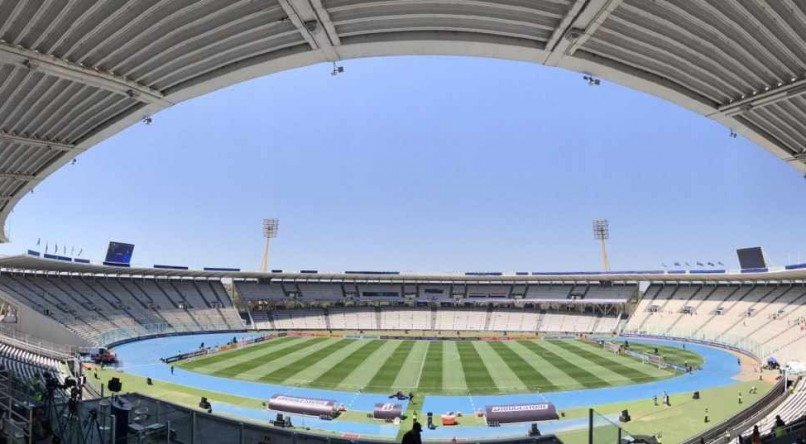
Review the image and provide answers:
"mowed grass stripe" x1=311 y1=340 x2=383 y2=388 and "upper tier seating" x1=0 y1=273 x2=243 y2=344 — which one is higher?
"upper tier seating" x1=0 y1=273 x2=243 y2=344

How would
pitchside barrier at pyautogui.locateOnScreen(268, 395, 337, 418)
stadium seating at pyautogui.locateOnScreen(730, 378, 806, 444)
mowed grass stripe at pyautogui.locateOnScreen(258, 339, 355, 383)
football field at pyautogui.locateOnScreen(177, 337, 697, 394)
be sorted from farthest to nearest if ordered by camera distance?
mowed grass stripe at pyautogui.locateOnScreen(258, 339, 355, 383)
football field at pyautogui.locateOnScreen(177, 337, 697, 394)
pitchside barrier at pyautogui.locateOnScreen(268, 395, 337, 418)
stadium seating at pyautogui.locateOnScreen(730, 378, 806, 444)

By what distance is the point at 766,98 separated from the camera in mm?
8805

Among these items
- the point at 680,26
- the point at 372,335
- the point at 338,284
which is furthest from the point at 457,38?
the point at 338,284

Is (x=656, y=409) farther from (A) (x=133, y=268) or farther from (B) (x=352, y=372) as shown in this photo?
(A) (x=133, y=268)

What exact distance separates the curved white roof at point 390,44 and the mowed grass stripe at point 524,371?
23430 millimetres

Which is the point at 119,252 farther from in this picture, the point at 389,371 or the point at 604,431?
the point at 604,431

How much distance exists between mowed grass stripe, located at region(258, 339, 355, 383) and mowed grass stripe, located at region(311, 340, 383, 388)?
224 centimetres

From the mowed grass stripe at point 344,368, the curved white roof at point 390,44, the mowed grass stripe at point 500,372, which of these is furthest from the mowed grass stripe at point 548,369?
the curved white roof at point 390,44

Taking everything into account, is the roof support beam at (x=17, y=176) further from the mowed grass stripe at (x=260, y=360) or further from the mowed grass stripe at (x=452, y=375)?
the mowed grass stripe at (x=452, y=375)

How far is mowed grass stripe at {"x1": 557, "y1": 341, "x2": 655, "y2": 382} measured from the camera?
3232cm

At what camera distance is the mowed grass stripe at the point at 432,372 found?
30.1 meters

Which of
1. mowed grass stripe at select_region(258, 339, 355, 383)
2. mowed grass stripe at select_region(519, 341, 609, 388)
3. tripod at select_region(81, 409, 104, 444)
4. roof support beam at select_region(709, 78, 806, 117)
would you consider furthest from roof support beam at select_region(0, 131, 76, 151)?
mowed grass stripe at select_region(519, 341, 609, 388)

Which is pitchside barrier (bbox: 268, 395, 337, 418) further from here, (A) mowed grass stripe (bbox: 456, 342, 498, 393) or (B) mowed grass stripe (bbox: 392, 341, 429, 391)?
(A) mowed grass stripe (bbox: 456, 342, 498, 393)

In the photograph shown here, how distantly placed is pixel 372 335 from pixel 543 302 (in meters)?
25.5
